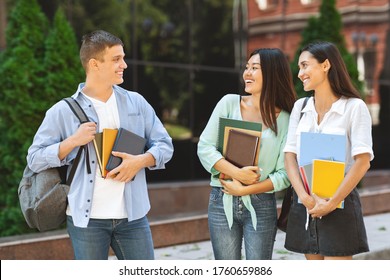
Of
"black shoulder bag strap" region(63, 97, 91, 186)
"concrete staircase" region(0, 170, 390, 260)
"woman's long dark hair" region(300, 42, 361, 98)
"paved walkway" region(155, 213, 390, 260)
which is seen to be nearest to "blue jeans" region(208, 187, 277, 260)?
"woman's long dark hair" region(300, 42, 361, 98)

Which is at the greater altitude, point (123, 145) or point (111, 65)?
point (111, 65)

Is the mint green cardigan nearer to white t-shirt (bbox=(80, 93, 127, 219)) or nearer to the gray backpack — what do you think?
white t-shirt (bbox=(80, 93, 127, 219))

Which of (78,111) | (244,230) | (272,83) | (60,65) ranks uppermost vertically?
(60,65)

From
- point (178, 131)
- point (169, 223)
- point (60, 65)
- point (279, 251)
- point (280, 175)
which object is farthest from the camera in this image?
point (178, 131)

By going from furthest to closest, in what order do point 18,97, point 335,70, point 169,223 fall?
point 18,97, point 169,223, point 335,70

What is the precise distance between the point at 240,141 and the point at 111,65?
2.65 feet

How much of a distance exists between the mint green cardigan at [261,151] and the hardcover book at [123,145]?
509 millimetres

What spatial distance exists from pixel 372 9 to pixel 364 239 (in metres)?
14.2

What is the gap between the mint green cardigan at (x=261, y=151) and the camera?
375cm

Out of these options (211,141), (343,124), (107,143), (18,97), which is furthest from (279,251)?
(107,143)

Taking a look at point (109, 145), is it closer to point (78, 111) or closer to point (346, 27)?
point (78, 111)

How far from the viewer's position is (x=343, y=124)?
3549 millimetres

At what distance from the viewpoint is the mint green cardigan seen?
3.75 m

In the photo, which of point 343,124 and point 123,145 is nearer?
point 123,145
